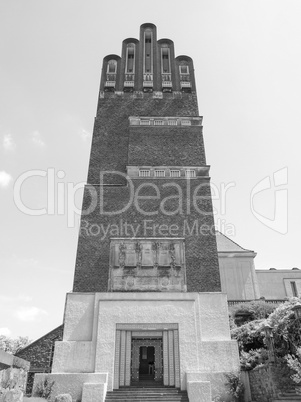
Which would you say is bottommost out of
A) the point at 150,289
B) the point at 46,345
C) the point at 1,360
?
the point at 1,360

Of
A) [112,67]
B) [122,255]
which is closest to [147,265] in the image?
[122,255]

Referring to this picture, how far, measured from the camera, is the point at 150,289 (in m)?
18.9

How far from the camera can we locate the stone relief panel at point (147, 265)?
748 inches

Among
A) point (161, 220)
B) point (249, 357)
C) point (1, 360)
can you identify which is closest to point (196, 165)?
point (161, 220)

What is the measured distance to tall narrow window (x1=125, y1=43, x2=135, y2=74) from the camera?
29572 mm

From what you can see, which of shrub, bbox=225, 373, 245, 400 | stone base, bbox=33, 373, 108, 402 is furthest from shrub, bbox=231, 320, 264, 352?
stone base, bbox=33, 373, 108, 402

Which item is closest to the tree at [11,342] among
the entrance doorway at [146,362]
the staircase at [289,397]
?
the entrance doorway at [146,362]

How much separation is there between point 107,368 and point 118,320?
7.47 ft

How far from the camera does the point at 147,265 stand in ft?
64.3

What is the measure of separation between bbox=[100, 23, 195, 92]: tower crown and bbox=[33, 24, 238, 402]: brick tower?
21 centimetres

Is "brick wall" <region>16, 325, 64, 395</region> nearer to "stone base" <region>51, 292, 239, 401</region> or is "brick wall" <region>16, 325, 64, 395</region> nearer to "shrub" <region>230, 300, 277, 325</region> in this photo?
"stone base" <region>51, 292, 239, 401</region>

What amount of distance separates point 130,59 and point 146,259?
19545 millimetres

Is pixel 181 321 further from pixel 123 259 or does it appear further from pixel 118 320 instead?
Result: pixel 123 259

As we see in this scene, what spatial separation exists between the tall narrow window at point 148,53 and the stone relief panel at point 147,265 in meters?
16.2
